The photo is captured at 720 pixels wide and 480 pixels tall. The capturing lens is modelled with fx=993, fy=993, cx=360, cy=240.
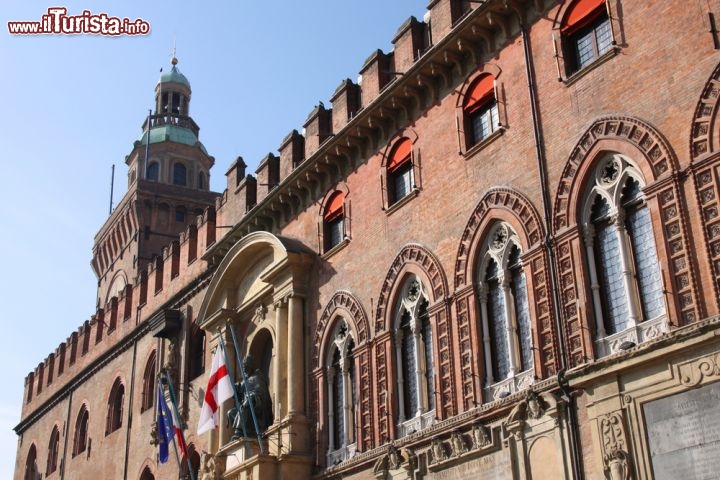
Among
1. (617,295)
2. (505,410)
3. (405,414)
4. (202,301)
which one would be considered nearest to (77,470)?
(202,301)

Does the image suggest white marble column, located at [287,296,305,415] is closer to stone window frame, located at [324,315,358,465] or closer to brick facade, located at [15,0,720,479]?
brick facade, located at [15,0,720,479]

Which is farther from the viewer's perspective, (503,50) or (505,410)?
(503,50)

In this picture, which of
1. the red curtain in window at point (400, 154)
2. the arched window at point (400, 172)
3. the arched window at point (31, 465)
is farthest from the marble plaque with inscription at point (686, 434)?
the arched window at point (31, 465)

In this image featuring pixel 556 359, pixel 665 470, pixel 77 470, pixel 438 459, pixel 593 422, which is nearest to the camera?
pixel 665 470

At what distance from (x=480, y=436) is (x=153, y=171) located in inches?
1149

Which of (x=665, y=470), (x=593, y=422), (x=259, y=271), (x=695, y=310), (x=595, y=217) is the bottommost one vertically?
(x=665, y=470)

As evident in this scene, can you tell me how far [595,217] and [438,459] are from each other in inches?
181

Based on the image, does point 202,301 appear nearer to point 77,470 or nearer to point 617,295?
point 77,470

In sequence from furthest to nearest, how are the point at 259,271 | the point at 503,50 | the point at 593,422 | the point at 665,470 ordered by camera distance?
the point at 259,271, the point at 503,50, the point at 593,422, the point at 665,470

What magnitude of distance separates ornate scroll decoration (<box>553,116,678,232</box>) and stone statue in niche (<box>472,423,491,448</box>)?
10.5ft

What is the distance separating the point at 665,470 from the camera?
12.0m

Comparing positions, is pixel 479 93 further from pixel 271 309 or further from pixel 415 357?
pixel 271 309

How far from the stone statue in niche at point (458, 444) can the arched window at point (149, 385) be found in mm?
14177

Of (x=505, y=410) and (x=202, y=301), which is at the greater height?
(x=202, y=301)
